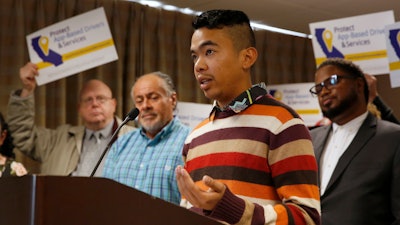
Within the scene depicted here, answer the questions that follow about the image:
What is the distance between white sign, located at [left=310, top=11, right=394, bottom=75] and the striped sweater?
1.70 m

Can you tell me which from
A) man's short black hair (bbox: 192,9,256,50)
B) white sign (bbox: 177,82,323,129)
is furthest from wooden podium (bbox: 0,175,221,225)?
white sign (bbox: 177,82,323,129)

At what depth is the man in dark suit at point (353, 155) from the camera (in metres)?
2.18

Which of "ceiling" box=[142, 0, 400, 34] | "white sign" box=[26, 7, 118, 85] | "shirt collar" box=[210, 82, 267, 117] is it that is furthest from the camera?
"ceiling" box=[142, 0, 400, 34]

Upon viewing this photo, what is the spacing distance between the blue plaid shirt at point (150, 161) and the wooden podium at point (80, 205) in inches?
66.8

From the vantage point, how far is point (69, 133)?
357 centimetres

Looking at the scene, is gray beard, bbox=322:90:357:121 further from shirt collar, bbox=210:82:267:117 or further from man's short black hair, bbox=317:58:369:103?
shirt collar, bbox=210:82:267:117

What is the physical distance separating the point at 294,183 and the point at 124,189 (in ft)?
1.84

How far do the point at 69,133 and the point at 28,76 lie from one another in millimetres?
472

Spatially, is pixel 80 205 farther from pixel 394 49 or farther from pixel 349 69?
pixel 394 49

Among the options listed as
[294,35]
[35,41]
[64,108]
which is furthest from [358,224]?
[294,35]

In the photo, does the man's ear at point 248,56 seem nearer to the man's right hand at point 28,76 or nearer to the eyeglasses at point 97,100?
the man's right hand at point 28,76

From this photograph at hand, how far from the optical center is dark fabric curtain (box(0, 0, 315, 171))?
4.08 meters

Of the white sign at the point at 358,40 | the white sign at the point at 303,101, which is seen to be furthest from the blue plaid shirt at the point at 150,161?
the white sign at the point at 303,101

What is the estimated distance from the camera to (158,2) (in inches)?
186
